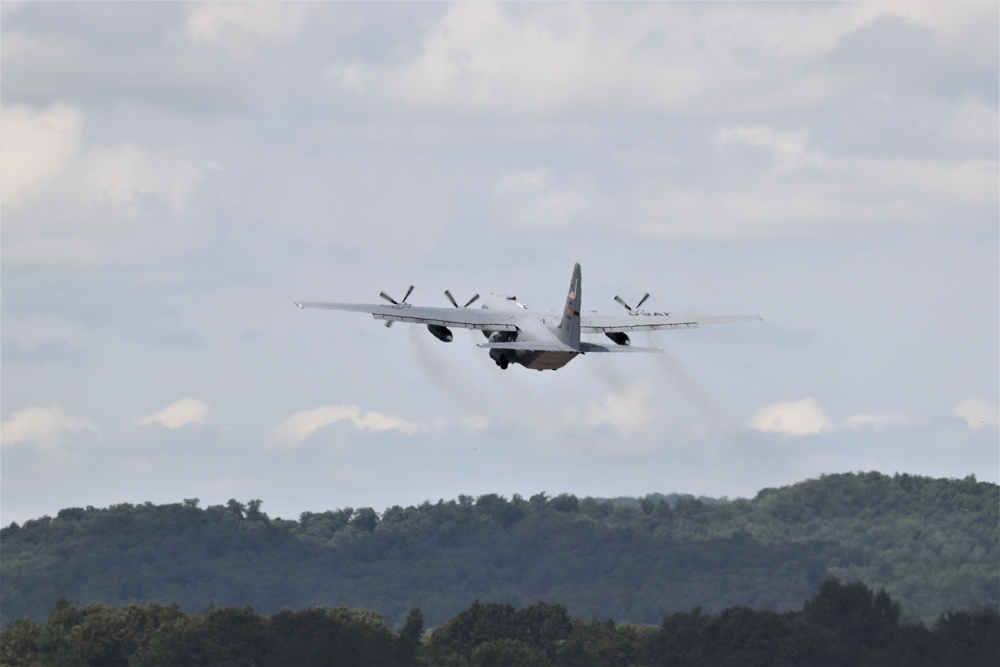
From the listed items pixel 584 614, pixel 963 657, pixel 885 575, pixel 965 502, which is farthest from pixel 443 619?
pixel 963 657

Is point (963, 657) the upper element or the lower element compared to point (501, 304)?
lower

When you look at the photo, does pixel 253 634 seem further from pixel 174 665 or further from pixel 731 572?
pixel 731 572

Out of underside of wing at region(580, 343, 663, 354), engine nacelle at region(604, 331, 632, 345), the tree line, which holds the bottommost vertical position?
the tree line

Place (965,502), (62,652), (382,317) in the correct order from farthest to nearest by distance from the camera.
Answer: (965,502) → (62,652) → (382,317)

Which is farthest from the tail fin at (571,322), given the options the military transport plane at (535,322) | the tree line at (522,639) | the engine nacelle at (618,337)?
the tree line at (522,639)

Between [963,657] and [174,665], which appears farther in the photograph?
[174,665]

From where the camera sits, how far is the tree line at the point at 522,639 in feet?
352

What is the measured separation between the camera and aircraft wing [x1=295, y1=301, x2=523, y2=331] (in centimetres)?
8381

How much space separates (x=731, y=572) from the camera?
160m

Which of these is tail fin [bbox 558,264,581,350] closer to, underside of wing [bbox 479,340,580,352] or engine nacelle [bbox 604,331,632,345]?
underside of wing [bbox 479,340,580,352]

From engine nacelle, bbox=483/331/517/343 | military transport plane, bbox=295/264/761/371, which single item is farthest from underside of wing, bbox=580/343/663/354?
engine nacelle, bbox=483/331/517/343

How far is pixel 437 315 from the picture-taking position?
84188 millimetres

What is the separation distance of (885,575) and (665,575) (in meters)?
58.9

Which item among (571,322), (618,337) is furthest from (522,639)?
(571,322)
